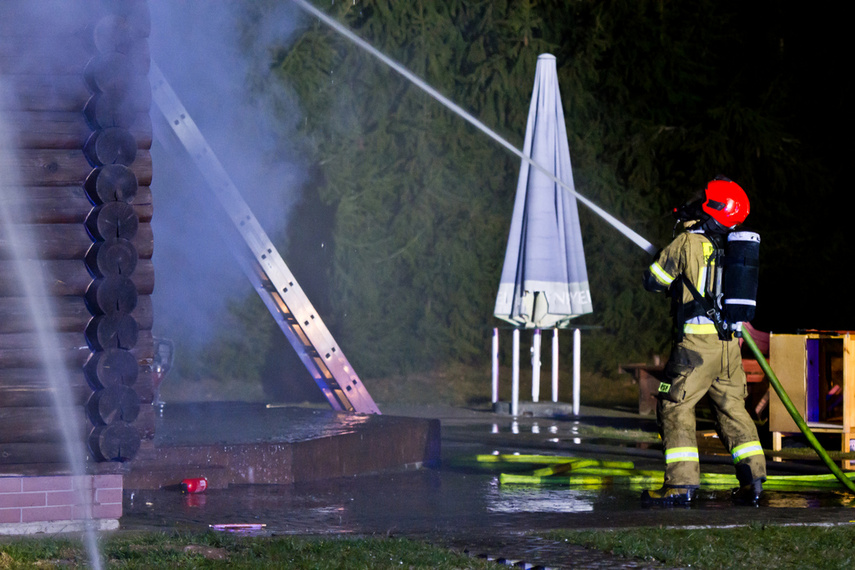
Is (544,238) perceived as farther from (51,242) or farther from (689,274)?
(51,242)

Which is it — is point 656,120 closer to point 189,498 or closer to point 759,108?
point 759,108

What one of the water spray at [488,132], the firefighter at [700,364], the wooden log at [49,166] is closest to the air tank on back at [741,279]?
the firefighter at [700,364]

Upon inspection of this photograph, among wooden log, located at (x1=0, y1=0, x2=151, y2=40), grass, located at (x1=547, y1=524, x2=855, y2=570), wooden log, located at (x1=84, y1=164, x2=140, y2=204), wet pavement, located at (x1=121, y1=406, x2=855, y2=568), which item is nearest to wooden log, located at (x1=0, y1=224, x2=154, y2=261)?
wooden log, located at (x1=84, y1=164, x2=140, y2=204)

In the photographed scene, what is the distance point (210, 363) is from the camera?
17.8 meters

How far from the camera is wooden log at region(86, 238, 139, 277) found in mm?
6195

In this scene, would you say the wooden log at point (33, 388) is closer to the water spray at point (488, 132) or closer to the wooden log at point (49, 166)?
the wooden log at point (49, 166)

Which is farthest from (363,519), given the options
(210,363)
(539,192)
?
(210,363)

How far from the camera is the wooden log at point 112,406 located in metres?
6.21

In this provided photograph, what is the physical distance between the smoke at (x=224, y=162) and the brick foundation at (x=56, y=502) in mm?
10682

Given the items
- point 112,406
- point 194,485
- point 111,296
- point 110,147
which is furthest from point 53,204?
point 194,485

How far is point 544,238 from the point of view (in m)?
12.7

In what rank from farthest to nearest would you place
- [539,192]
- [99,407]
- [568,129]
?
[568,129], [539,192], [99,407]

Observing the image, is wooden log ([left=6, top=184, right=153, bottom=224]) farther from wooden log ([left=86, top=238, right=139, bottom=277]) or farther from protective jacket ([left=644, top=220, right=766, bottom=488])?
protective jacket ([left=644, top=220, right=766, bottom=488])

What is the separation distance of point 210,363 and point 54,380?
38.1 feet
